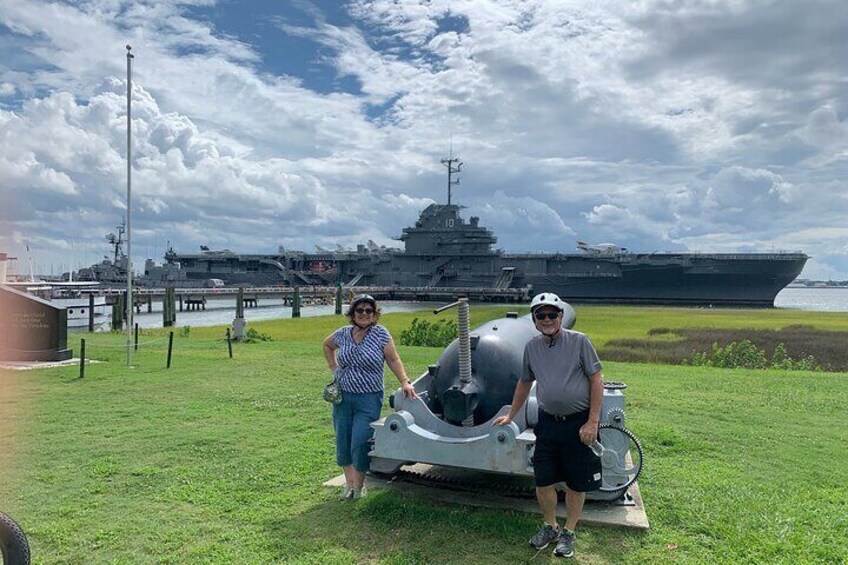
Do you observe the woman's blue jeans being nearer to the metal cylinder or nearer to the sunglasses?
the metal cylinder

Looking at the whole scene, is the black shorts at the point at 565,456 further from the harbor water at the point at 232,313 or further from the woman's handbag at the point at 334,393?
the harbor water at the point at 232,313

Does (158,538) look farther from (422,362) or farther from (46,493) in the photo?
(422,362)

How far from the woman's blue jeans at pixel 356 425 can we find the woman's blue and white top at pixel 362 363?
63 millimetres

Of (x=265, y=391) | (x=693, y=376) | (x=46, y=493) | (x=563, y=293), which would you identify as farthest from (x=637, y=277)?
(x=46, y=493)

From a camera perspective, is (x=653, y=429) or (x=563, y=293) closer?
(x=653, y=429)

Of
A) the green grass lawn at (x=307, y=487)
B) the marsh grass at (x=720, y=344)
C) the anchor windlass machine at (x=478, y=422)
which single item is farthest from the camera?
the marsh grass at (x=720, y=344)

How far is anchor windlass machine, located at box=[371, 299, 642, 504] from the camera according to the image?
382 cm

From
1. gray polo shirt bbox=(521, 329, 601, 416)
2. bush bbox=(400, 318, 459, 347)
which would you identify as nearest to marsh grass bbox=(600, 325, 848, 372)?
bush bbox=(400, 318, 459, 347)

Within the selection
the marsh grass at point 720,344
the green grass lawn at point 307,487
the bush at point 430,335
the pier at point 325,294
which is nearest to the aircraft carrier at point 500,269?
the pier at point 325,294

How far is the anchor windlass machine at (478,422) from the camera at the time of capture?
3.82 meters

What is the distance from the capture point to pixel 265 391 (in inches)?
358

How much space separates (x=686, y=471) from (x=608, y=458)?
4.70 ft

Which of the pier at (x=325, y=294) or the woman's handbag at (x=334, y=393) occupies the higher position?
the woman's handbag at (x=334, y=393)

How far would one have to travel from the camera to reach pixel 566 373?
3.46 m
